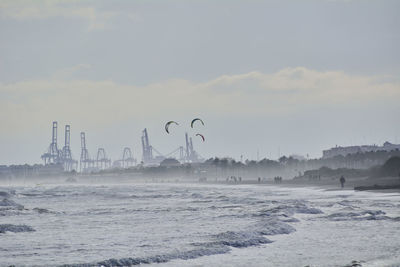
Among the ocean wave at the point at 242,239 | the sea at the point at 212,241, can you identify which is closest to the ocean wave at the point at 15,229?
the sea at the point at 212,241

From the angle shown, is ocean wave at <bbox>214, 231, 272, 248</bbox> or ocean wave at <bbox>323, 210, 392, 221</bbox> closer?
ocean wave at <bbox>214, 231, 272, 248</bbox>

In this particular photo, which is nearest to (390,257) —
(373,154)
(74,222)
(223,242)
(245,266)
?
(245,266)

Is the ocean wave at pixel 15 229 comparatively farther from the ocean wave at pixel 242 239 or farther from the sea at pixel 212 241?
the ocean wave at pixel 242 239

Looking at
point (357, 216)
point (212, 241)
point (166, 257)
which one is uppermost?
point (357, 216)

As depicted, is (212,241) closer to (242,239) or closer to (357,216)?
(242,239)

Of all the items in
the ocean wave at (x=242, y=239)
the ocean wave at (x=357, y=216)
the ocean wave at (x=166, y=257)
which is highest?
the ocean wave at (x=357, y=216)

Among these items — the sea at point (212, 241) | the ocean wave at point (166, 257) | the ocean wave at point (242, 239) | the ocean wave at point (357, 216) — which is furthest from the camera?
the ocean wave at point (357, 216)

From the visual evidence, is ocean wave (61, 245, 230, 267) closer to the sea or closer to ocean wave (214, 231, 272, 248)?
the sea

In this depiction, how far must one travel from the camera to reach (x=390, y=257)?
16453 millimetres

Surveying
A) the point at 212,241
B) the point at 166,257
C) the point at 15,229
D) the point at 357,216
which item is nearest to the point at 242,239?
the point at 212,241

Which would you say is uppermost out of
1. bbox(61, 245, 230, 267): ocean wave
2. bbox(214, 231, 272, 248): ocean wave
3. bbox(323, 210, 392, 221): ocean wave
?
bbox(323, 210, 392, 221): ocean wave

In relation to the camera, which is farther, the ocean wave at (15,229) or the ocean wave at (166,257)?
the ocean wave at (15,229)

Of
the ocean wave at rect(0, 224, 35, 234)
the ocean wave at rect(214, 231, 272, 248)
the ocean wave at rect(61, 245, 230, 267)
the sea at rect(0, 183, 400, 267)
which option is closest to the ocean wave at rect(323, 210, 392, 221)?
the sea at rect(0, 183, 400, 267)

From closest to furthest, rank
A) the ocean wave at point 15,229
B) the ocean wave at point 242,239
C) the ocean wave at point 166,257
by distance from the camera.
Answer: the ocean wave at point 166,257 → the ocean wave at point 242,239 → the ocean wave at point 15,229
